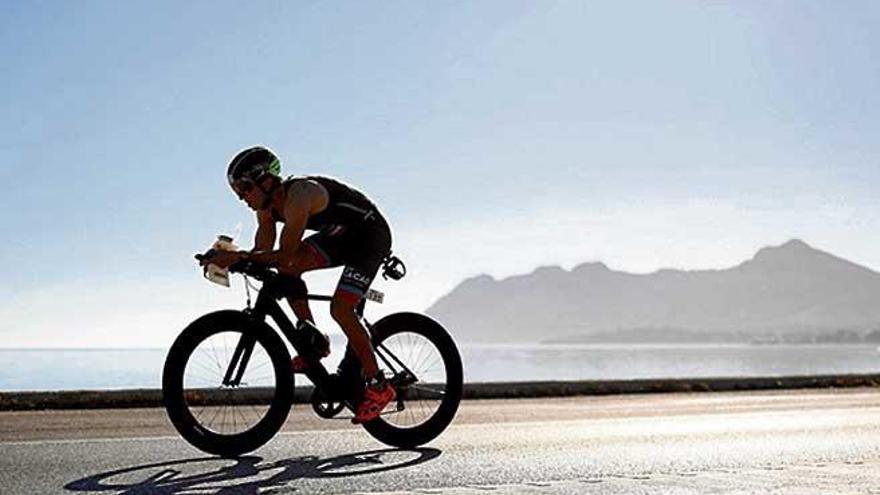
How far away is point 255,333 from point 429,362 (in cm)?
122

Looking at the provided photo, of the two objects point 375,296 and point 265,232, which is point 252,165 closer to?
point 265,232

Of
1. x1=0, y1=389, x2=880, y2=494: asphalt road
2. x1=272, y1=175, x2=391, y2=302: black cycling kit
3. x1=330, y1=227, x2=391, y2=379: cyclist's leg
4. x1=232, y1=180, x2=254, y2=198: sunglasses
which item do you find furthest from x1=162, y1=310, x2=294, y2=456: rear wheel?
x1=232, y1=180, x2=254, y2=198: sunglasses

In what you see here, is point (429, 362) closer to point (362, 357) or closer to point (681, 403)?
point (362, 357)

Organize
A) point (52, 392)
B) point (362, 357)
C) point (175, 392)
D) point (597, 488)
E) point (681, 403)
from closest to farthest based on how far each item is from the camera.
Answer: point (597, 488) → point (175, 392) → point (362, 357) → point (52, 392) → point (681, 403)

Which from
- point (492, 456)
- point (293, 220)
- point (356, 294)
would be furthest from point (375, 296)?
point (492, 456)

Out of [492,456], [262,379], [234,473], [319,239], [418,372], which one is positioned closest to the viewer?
[234,473]

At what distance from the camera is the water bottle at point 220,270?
276 inches

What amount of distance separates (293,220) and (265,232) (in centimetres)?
47

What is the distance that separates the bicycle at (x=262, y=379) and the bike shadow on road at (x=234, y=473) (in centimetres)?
37

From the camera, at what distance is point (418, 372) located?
25.3 ft

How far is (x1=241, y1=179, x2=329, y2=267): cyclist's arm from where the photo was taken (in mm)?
6973

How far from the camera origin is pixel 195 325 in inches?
271

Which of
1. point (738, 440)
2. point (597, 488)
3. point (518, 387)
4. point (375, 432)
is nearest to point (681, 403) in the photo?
point (518, 387)

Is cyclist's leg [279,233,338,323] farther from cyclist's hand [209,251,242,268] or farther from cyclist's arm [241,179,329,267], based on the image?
cyclist's hand [209,251,242,268]
